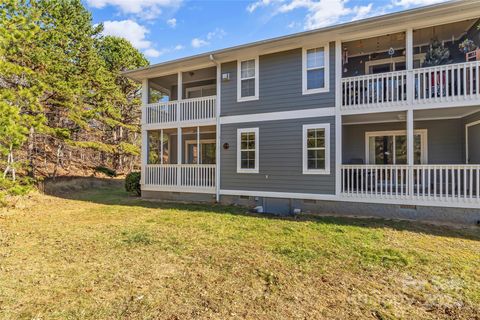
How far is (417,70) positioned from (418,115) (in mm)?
1540

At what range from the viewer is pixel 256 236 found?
19.2 feet

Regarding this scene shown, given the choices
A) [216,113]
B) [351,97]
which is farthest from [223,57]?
[351,97]

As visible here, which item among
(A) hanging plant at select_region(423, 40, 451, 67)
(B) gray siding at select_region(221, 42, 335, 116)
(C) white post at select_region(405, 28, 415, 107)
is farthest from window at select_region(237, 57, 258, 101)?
(A) hanging plant at select_region(423, 40, 451, 67)

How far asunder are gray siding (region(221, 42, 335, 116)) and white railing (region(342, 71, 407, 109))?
492 mm

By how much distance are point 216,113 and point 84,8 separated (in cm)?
1310

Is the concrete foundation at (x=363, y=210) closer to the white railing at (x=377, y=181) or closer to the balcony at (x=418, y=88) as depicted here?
the white railing at (x=377, y=181)

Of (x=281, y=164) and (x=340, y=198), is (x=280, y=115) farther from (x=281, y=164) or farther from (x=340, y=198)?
(x=340, y=198)

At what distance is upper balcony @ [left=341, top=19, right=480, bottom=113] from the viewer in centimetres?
687

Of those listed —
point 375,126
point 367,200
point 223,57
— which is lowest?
point 367,200

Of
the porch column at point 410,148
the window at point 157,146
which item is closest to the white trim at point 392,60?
the porch column at point 410,148

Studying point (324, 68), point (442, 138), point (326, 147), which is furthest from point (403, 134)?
point (324, 68)

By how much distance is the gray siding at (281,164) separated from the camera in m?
8.28

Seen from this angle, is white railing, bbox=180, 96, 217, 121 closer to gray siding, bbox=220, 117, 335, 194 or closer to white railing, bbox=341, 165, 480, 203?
gray siding, bbox=220, 117, 335, 194

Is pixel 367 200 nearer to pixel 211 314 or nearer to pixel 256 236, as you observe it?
pixel 256 236
